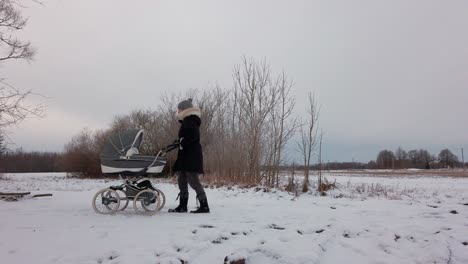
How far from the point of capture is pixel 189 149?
7.29m

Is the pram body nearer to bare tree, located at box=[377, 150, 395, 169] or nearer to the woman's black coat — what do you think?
the woman's black coat

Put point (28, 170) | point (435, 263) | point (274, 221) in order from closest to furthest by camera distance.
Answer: point (435, 263)
point (274, 221)
point (28, 170)

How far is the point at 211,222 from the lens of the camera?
6.17 m

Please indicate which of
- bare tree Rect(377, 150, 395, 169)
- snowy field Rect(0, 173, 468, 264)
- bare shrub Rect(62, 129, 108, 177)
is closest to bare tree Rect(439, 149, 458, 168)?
bare tree Rect(377, 150, 395, 169)

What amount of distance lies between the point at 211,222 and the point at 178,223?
20.9 inches

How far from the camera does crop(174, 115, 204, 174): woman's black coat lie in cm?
723

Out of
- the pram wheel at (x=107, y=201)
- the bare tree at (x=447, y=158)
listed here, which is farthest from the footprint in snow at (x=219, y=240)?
the bare tree at (x=447, y=158)

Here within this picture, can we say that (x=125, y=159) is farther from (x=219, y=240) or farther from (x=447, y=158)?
(x=447, y=158)

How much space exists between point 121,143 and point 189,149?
1287 millimetres

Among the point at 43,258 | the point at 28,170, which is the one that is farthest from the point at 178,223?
the point at 28,170

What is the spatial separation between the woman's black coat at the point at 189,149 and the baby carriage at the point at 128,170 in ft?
0.70

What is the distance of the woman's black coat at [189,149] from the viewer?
23.7ft

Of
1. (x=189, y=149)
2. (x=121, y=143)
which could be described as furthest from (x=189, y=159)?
(x=121, y=143)

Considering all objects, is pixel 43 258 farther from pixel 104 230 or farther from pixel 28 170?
pixel 28 170
